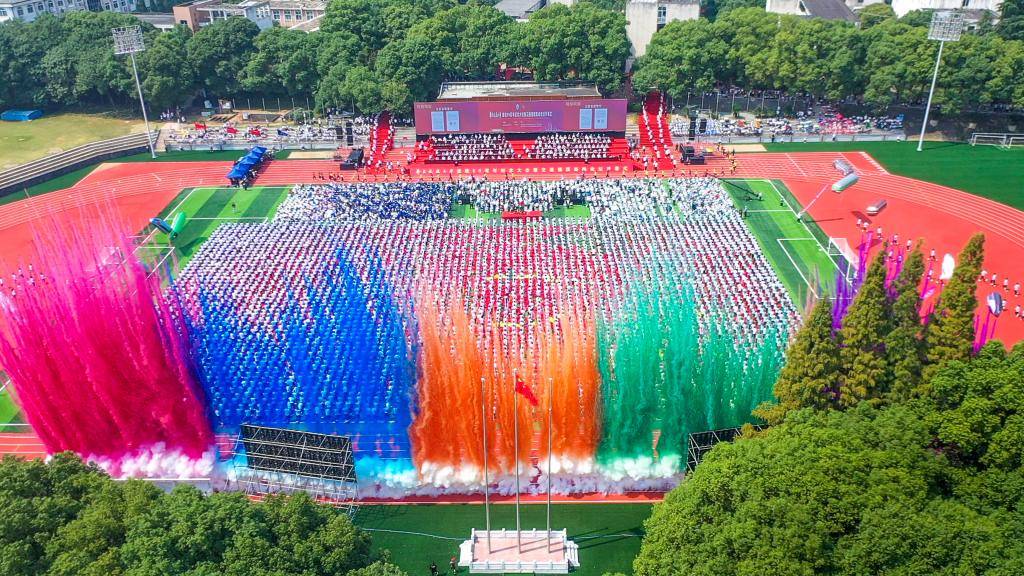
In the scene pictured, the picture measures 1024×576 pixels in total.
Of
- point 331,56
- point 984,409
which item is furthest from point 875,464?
point 331,56

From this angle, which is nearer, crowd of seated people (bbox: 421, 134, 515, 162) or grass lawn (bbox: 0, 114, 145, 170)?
crowd of seated people (bbox: 421, 134, 515, 162)

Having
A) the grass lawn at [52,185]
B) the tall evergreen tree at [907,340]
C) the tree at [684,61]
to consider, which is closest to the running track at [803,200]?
the grass lawn at [52,185]

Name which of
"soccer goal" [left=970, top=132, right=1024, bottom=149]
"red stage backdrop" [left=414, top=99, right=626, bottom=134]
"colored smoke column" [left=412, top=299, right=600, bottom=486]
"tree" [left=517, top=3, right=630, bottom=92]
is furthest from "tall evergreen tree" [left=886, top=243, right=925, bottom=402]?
"tree" [left=517, top=3, right=630, bottom=92]

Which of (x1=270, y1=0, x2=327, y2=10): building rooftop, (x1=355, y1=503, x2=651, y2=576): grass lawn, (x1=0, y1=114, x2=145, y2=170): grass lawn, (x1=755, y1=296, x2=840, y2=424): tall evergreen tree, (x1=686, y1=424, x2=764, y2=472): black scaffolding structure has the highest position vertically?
(x1=270, y1=0, x2=327, y2=10): building rooftop

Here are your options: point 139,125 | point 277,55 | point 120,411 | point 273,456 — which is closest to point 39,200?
point 139,125

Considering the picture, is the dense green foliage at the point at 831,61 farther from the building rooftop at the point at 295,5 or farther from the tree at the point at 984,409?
the tree at the point at 984,409

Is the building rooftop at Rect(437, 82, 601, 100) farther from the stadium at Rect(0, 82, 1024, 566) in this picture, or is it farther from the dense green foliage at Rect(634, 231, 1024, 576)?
the dense green foliage at Rect(634, 231, 1024, 576)

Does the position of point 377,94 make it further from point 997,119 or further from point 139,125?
point 997,119
